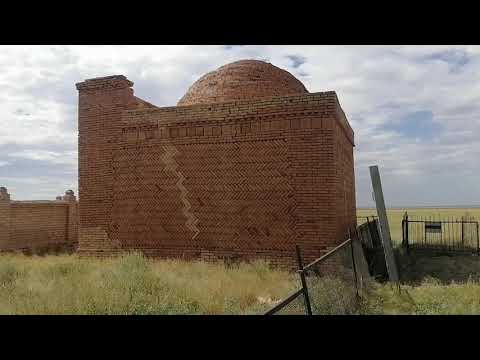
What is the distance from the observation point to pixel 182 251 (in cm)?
1088

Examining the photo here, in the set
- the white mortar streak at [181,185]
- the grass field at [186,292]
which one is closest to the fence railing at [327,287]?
the grass field at [186,292]

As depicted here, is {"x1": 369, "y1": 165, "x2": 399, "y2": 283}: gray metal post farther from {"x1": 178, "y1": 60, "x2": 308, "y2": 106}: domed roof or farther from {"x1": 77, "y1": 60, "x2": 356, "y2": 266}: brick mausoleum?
{"x1": 178, "y1": 60, "x2": 308, "y2": 106}: domed roof

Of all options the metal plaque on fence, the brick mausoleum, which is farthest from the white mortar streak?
the metal plaque on fence

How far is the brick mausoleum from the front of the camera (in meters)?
9.80

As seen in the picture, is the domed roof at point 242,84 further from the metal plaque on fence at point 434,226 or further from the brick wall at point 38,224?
the brick wall at point 38,224

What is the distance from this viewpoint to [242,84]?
1247 cm

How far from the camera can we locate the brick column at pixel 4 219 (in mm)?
16359

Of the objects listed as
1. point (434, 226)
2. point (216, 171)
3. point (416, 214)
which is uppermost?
point (216, 171)

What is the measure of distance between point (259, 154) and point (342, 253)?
345 centimetres

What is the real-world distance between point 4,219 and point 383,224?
48.6 ft

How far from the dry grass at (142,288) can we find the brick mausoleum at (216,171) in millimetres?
964

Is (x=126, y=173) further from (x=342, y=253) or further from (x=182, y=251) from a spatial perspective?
(x=342, y=253)

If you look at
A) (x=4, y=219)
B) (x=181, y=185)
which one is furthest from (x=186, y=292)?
(x=4, y=219)

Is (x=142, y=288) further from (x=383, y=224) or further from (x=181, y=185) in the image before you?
(x=383, y=224)
